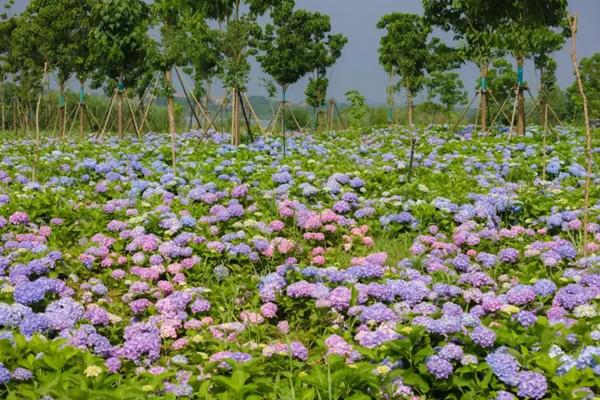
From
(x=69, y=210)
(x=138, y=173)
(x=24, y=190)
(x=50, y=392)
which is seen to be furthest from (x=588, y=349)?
(x=138, y=173)

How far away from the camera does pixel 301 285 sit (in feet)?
13.2

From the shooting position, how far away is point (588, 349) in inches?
113

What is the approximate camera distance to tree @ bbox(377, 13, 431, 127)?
22484 millimetres

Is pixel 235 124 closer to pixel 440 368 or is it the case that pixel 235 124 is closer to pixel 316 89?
pixel 440 368

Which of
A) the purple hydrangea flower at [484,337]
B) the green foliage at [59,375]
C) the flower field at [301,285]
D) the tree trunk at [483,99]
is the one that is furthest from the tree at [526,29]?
the green foliage at [59,375]

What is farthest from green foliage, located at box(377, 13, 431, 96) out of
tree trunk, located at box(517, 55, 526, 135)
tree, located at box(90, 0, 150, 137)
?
tree, located at box(90, 0, 150, 137)

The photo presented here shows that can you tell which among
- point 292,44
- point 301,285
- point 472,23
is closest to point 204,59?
point 292,44

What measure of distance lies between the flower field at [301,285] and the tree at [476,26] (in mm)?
7445

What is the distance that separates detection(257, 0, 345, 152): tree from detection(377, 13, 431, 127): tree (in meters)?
3.18

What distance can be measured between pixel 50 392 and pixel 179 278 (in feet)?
6.30

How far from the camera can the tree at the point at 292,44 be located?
24922mm

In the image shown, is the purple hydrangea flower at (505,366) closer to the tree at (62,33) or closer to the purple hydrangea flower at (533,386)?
the purple hydrangea flower at (533,386)

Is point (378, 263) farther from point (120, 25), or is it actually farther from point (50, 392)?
point (120, 25)

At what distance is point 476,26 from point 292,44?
9.01m
